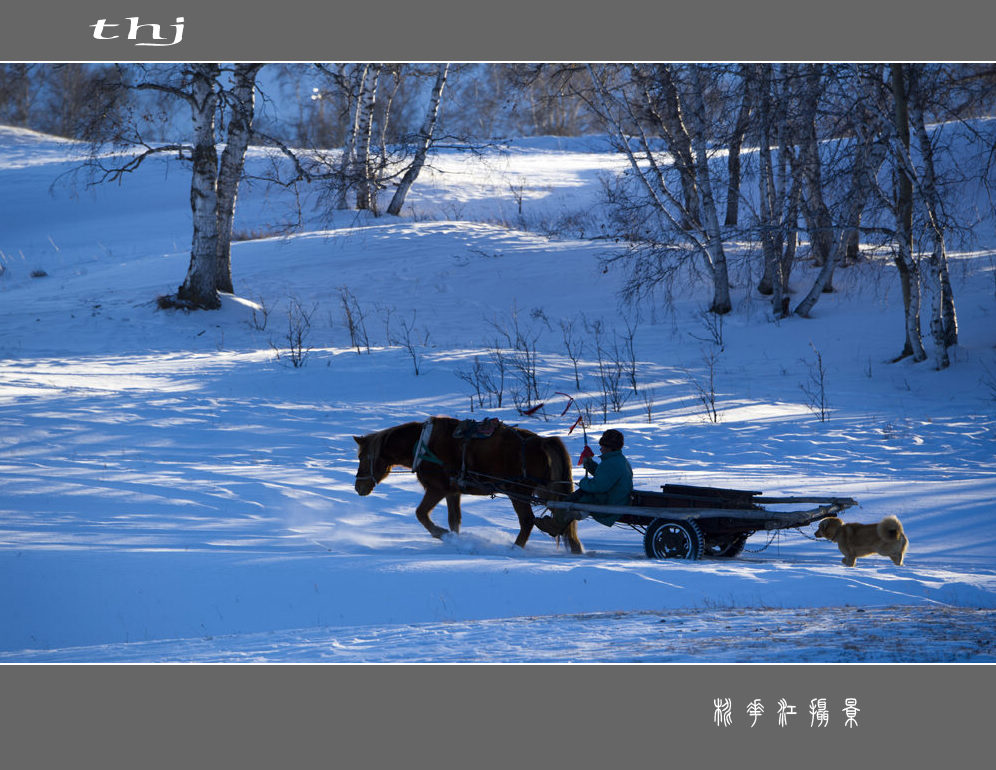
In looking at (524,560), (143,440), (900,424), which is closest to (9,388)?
(143,440)

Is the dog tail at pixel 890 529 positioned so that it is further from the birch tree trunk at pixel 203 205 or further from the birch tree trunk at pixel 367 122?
the birch tree trunk at pixel 367 122

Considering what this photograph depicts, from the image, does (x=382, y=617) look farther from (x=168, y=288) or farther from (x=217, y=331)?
(x=168, y=288)

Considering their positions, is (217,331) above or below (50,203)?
below

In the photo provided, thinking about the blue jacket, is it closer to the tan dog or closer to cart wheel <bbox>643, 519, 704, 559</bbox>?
cart wheel <bbox>643, 519, 704, 559</bbox>

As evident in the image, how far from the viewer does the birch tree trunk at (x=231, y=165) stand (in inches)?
742

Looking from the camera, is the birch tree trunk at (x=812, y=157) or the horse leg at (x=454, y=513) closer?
the horse leg at (x=454, y=513)

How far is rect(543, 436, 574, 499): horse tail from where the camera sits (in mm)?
7910

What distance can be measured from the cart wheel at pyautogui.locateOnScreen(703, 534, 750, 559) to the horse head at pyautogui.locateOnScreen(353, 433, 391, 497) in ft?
10.1

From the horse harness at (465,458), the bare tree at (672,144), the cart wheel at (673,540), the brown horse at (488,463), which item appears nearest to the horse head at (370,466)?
the brown horse at (488,463)

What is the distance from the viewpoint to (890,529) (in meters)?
6.66

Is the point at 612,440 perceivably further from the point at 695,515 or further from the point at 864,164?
the point at 864,164

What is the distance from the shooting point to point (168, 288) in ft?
70.3

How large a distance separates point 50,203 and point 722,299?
26.4m

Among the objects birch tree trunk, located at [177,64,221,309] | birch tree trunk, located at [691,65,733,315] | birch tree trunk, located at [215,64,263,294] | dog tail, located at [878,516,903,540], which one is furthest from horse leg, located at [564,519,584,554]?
birch tree trunk, located at [215,64,263,294]
